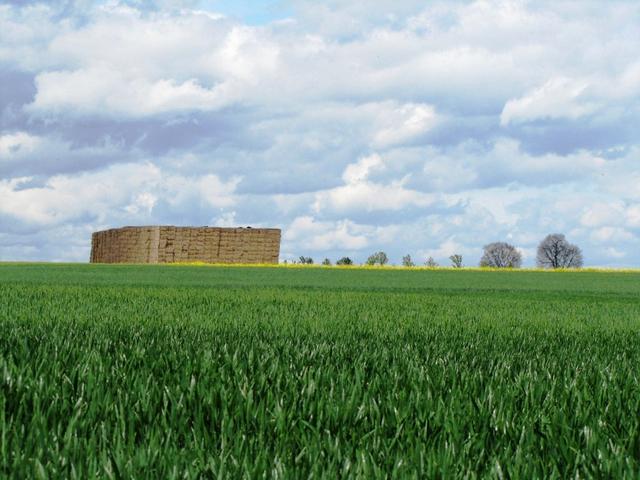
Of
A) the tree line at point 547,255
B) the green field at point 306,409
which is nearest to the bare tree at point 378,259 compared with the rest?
the tree line at point 547,255

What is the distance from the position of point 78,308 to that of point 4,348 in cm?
348

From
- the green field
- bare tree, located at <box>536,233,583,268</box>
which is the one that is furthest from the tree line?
the green field

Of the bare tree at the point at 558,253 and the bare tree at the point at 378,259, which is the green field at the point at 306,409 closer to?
the bare tree at the point at 378,259

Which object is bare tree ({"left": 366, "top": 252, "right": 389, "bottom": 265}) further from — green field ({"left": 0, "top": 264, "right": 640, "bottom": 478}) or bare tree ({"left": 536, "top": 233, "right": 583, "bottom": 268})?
green field ({"left": 0, "top": 264, "right": 640, "bottom": 478})

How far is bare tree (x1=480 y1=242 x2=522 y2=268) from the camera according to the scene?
6312 cm

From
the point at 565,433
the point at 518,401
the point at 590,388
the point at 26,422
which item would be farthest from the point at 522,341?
the point at 26,422

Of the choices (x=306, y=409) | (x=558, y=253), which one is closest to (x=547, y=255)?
(x=558, y=253)

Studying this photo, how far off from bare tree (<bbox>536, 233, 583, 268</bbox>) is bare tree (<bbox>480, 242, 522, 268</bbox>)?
7.35 ft

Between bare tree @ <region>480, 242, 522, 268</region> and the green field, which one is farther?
bare tree @ <region>480, 242, 522, 268</region>

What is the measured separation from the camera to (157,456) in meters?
1.92

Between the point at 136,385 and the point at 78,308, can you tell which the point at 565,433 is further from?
the point at 78,308

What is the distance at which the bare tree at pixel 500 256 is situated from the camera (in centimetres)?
6312

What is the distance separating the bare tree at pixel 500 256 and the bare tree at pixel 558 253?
2.24 m

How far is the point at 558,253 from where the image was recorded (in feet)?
205
